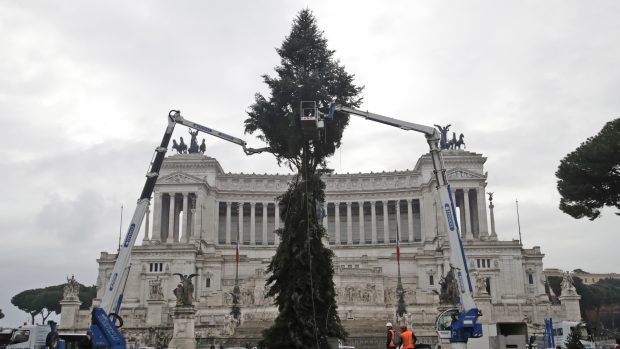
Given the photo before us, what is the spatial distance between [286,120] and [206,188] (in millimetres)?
70513

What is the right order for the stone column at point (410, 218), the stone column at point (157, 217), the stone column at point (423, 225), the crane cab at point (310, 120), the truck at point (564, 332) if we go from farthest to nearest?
the stone column at point (410, 218), the stone column at point (423, 225), the stone column at point (157, 217), the truck at point (564, 332), the crane cab at point (310, 120)

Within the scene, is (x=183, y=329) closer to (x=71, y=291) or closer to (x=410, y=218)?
(x=71, y=291)

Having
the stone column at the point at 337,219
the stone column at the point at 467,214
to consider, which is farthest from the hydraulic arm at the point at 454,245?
the stone column at the point at 337,219

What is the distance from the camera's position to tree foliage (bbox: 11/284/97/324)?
113556 millimetres

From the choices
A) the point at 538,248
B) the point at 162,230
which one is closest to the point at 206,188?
the point at 162,230

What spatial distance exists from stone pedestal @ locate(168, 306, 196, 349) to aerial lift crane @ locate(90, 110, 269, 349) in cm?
1394

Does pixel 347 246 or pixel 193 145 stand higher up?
pixel 193 145

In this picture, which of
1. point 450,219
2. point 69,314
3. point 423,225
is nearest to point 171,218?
point 69,314

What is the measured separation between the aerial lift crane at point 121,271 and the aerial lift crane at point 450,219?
4.15 m

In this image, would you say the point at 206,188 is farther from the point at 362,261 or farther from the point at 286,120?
the point at 286,120

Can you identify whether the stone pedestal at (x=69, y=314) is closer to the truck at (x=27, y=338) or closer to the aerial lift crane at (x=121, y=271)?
the truck at (x=27, y=338)

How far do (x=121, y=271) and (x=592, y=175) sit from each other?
106ft

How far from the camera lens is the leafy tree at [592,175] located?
143 feet

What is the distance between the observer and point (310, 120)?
2895cm
